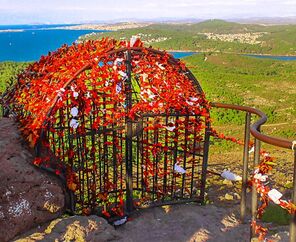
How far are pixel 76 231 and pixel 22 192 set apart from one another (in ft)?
2.27

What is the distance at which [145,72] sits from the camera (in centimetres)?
480

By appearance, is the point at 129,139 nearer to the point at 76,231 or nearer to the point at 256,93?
A: the point at 76,231

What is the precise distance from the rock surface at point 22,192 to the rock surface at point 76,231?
0.47ft

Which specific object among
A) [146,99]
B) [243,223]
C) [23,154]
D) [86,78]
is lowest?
[243,223]

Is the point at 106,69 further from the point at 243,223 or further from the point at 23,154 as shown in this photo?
the point at 243,223

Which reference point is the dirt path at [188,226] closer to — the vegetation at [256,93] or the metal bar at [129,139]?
the metal bar at [129,139]

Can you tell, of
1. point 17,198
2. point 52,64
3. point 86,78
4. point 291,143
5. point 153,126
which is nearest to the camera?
point 291,143

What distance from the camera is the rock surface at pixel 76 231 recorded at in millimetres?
4004

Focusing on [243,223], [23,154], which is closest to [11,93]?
[23,154]

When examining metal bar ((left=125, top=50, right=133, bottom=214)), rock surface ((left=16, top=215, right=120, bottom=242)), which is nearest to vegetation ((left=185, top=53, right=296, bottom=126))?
metal bar ((left=125, top=50, right=133, bottom=214))

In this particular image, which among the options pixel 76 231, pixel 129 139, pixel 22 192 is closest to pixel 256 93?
pixel 129 139

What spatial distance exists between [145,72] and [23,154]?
170cm

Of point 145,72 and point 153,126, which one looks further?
point 153,126

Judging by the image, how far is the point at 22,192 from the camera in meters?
4.12
